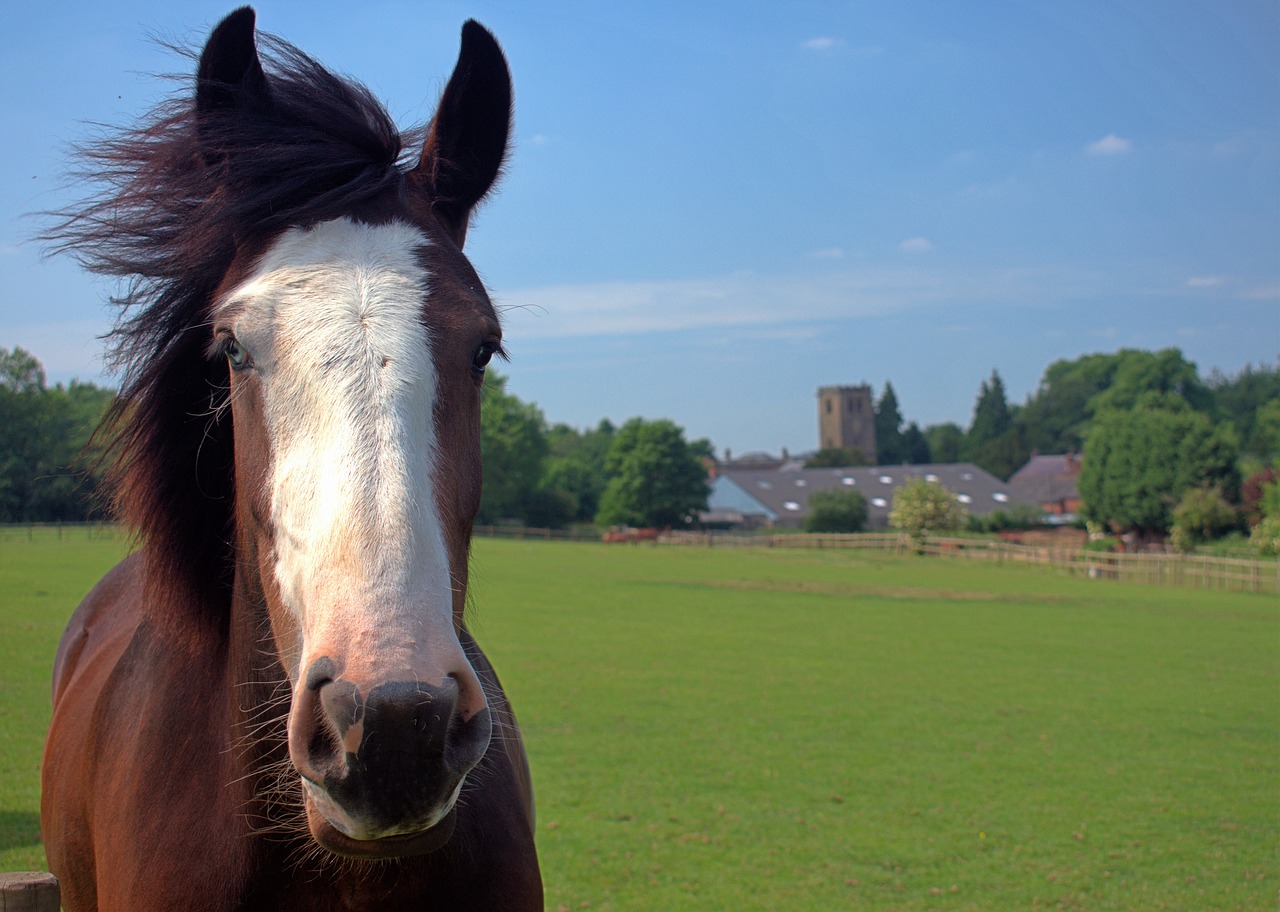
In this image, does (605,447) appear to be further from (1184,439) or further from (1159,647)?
(1159,647)

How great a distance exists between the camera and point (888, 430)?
14100 centimetres

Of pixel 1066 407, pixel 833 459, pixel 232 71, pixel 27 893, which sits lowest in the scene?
pixel 27 893

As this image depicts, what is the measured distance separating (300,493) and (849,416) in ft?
482

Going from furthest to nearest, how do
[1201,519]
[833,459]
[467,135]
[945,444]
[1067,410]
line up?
1. [945,444]
2. [1067,410]
3. [833,459]
4. [1201,519]
5. [467,135]

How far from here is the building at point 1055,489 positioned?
3169 inches

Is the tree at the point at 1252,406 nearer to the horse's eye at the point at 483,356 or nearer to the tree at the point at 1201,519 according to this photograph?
the tree at the point at 1201,519

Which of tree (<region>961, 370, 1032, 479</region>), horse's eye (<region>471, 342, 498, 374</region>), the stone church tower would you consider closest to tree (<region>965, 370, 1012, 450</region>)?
tree (<region>961, 370, 1032, 479</region>)

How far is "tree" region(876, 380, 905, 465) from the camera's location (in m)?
134

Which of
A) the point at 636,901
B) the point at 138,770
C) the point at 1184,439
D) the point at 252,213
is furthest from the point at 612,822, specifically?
the point at 1184,439

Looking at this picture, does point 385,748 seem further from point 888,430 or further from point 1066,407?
point 888,430

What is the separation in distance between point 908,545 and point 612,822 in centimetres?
4600

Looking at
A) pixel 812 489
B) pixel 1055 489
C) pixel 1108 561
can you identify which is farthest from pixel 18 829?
pixel 1055 489

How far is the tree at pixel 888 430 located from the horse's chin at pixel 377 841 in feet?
444

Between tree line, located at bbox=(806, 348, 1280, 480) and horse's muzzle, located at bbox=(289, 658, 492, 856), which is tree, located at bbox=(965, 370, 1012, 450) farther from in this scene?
horse's muzzle, located at bbox=(289, 658, 492, 856)
